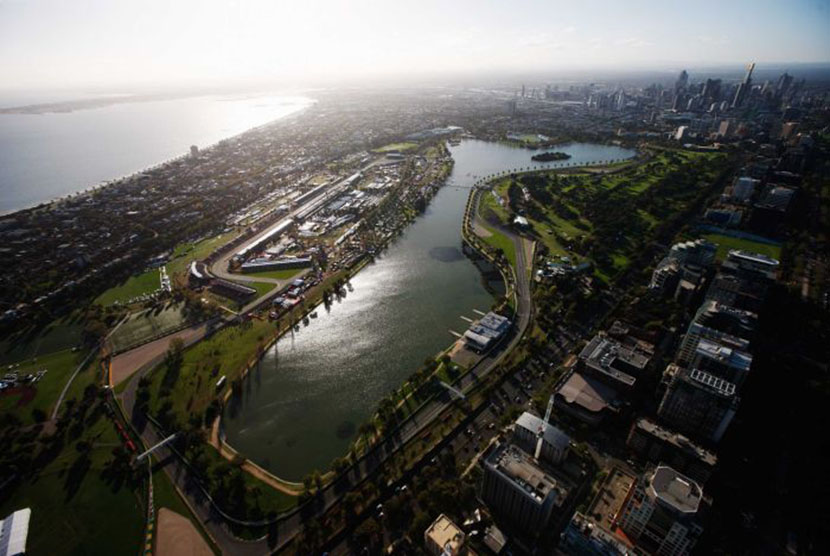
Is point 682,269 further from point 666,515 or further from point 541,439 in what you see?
point 666,515

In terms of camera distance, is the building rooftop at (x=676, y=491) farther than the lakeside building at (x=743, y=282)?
No

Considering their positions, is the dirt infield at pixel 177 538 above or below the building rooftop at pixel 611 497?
below

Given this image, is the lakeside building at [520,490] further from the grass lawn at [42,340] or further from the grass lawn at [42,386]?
the grass lawn at [42,340]

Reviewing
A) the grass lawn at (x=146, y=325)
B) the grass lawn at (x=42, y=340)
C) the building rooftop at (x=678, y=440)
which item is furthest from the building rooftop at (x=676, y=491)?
the grass lawn at (x=42, y=340)

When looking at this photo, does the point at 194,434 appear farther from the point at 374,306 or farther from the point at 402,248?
the point at 402,248

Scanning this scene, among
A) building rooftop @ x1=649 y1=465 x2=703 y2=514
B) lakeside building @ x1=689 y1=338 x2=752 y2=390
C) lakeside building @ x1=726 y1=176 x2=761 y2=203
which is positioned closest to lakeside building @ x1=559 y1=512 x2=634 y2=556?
building rooftop @ x1=649 y1=465 x2=703 y2=514

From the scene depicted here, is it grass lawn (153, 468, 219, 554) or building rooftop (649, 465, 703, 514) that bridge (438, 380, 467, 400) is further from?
grass lawn (153, 468, 219, 554)


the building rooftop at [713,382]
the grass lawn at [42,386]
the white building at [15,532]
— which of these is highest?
the building rooftop at [713,382]

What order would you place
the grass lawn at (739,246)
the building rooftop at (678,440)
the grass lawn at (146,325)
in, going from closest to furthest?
the building rooftop at (678,440), the grass lawn at (146,325), the grass lawn at (739,246)
